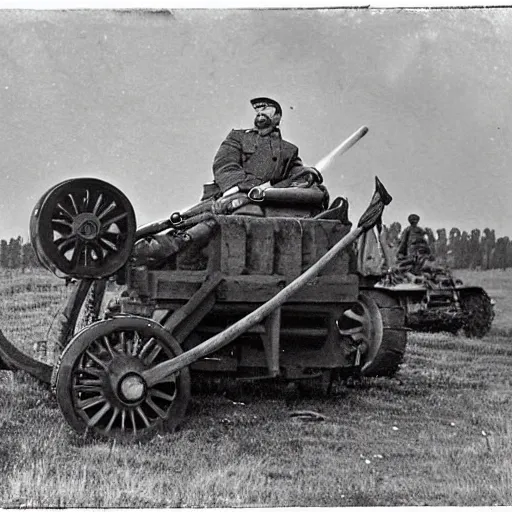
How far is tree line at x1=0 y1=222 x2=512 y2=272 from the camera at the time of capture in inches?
268

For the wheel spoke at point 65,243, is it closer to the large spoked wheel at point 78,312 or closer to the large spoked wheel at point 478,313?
the large spoked wheel at point 78,312

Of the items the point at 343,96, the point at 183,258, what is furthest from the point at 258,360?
the point at 343,96

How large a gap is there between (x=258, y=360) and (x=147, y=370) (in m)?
1.40

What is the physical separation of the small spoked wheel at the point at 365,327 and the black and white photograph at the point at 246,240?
2.95ft

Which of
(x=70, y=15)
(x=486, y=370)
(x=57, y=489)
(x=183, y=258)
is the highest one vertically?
(x=70, y=15)

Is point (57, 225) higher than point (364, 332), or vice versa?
point (57, 225)

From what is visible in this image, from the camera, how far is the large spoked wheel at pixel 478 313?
28.4ft

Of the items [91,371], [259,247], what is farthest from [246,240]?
[91,371]

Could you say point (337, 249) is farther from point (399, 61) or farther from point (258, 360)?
point (399, 61)

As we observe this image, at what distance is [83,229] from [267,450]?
2087 millimetres

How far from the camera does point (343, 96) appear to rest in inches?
287

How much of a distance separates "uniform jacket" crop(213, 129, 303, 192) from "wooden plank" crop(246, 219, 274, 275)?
1.18 ft

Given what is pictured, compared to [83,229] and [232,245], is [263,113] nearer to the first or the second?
[232,245]

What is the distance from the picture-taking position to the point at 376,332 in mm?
8766
